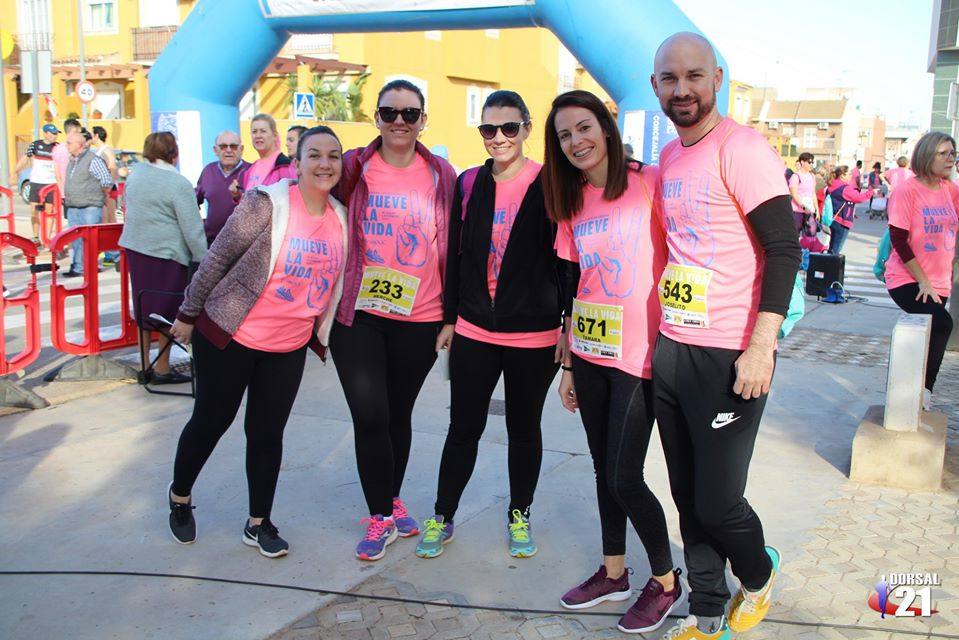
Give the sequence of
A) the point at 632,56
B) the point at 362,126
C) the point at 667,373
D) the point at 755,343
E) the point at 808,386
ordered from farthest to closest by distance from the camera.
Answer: the point at 362,126
the point at 632,56
the point at 808,386
the point at 667,373
the point at 755,343

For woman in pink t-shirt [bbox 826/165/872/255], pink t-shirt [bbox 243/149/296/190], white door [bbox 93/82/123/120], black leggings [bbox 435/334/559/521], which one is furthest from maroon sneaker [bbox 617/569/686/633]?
white door [bbox 93/82/123/120]

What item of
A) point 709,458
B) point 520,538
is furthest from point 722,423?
point 520,538

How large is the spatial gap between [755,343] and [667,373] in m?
0.34

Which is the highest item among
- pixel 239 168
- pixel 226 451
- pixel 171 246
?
pixel 239 168

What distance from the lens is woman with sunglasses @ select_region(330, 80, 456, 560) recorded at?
154 inches

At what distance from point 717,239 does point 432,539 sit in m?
1.91

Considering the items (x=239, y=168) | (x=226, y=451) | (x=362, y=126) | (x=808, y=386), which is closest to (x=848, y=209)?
(x=808, y=386)

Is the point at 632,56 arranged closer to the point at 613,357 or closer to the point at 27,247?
the point at 27,247

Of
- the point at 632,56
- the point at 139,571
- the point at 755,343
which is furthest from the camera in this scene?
the point at 632,56

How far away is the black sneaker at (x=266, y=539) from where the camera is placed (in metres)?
3.96

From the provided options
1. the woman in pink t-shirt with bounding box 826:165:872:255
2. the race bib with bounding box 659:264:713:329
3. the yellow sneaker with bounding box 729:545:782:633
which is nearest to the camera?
the race bib with bounding box 659:264:713:329

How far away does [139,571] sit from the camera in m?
3.81

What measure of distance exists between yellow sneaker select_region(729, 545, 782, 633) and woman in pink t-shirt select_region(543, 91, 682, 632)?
28cm

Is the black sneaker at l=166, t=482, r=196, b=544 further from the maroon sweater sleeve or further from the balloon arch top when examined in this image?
the balloon arch top
